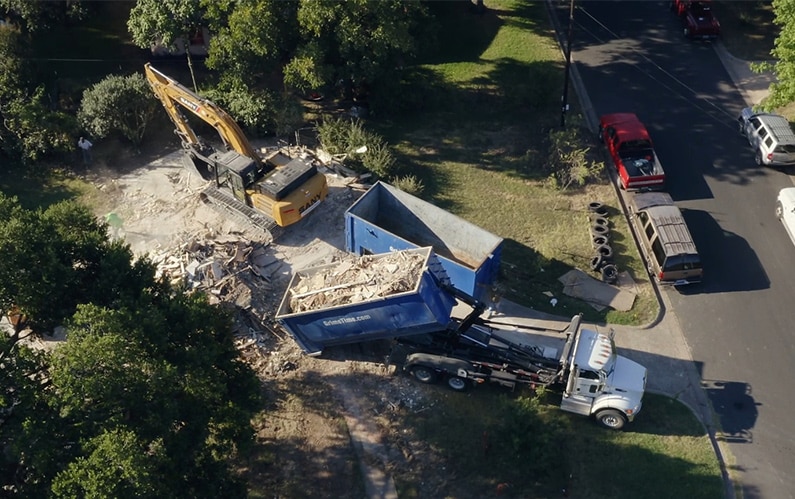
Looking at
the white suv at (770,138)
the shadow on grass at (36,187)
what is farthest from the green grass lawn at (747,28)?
the shadow on grass at (36,187)

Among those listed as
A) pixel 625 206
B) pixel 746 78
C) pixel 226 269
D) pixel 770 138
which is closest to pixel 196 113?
pixel 226 269

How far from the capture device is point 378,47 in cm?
2609

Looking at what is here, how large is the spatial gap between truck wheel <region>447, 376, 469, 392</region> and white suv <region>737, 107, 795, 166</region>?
628 inches

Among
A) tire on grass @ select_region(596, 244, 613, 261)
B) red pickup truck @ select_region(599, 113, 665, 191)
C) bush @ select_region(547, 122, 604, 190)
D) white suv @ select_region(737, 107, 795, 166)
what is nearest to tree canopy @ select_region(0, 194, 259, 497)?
tire on grass @ select_region(596, 244, 613, 261)

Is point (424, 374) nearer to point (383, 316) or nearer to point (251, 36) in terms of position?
point (383, 316)

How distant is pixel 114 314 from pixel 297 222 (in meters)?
10.6

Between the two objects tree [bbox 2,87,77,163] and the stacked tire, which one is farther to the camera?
tree [bbox 2,87,77,163]

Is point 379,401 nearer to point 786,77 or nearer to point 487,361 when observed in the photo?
point 487,361

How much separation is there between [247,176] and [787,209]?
1895 cm

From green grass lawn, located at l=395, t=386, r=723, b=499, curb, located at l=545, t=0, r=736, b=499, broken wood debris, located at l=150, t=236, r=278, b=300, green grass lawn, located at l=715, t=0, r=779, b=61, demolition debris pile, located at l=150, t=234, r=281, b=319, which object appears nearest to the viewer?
green grass lawn, located at l=395, t=386, r=723, b=499

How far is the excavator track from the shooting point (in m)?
23.7

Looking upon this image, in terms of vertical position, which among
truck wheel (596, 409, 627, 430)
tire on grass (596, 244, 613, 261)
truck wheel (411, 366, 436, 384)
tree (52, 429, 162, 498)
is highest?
tree (52, 429, 162, 498)

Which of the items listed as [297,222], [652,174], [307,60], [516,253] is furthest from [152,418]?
[652,174]

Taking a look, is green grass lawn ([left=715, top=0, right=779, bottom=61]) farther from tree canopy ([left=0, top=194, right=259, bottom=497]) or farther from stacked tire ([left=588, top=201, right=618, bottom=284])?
tree canopy ([left=0, top=194, right=259, bottom=497])
